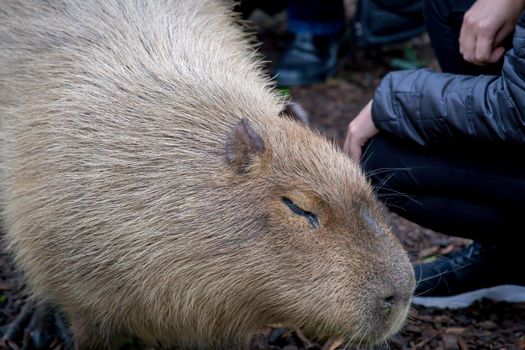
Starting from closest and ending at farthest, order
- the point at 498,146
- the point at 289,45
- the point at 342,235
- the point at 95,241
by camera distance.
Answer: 1. the point at 342,235
2. the point at 95,241
3. the point at 498,146
4. the point at 289,45

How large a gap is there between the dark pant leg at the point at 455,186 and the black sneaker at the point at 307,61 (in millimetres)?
3002

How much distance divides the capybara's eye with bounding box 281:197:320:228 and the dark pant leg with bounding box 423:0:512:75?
123 cm

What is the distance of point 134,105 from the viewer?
10.1ft

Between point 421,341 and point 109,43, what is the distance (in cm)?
194

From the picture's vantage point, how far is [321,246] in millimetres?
2695

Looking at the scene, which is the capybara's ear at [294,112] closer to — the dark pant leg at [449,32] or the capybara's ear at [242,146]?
the capybara's ear at [242,146]

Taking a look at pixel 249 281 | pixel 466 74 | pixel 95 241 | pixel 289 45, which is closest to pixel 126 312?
pixel 95 241

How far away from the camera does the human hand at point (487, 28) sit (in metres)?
3.16

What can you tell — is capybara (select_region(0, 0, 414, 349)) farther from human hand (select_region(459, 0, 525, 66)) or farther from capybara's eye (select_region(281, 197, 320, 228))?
human hand (select_region(459, 0, 525, 66))

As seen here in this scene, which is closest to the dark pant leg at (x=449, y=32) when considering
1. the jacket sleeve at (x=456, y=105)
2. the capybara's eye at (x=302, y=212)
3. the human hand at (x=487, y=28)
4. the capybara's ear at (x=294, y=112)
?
the human hand at (x=487, y=28)

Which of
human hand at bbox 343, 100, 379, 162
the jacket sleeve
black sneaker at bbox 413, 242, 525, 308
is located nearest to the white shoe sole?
black sneaker at bbox 413, 242, 525, 308

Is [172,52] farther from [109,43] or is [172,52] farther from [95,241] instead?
[95,241]

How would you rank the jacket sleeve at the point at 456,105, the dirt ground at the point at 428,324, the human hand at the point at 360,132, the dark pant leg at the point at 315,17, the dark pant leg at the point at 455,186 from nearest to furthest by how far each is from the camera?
1. the jacket sleeve at the point at 456,105
2. the dark pant leg at the point at 455,186
3. the human hand at the point at 360,132
4. the dirt ground at the point at 428,324
5. the dark pant leg at the point at 315,17

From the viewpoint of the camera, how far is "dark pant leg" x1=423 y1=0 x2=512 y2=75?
3.54 metres
